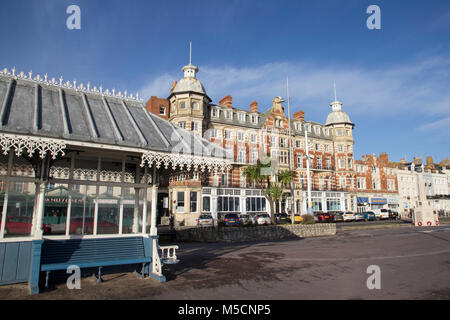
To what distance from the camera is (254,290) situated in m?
7.88

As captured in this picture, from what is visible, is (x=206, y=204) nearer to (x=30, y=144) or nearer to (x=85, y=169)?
(x=85, y=169)

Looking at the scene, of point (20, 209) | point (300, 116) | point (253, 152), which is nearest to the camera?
point (20, 209)

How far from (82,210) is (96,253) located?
1407mm

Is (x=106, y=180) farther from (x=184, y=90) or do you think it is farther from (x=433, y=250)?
(x=184, y=90)

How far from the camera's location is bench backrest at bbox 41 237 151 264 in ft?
26.1

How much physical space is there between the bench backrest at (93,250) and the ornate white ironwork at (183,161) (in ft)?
8.57

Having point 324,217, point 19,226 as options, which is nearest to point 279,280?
point 19,226

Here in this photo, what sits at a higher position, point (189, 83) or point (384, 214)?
point (189, 83)

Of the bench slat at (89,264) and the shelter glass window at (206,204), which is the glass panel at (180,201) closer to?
the shelter glass window at (206,204)

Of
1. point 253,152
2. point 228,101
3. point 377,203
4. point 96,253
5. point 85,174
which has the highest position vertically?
point 228,101

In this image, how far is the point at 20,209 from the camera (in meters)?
8.38

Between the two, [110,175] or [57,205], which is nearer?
[57,205]

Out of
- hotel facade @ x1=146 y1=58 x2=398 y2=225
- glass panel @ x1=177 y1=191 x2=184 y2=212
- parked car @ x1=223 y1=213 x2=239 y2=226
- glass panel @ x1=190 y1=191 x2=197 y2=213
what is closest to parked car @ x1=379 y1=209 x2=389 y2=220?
hotel facade @ x1=146 y1=58 x2=398 y2=225

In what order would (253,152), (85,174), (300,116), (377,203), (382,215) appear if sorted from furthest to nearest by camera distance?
1. (377,203)
2. (300,116)
3. (382,215)
4. (253,152)
5. (85,174)
